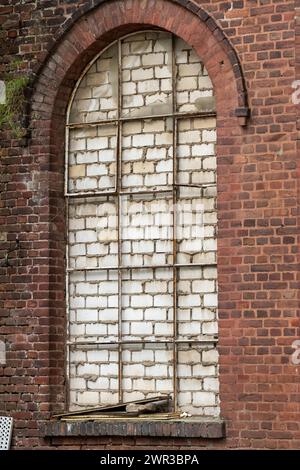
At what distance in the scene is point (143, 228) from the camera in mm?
13547

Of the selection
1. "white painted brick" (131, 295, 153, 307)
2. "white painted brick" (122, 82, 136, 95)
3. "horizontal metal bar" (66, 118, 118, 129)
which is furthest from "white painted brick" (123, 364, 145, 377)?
"white painted brick" (122, 82, 136, 95)

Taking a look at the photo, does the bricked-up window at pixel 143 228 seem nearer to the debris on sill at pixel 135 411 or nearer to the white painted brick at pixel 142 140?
the white painted brick at pixel 142 140

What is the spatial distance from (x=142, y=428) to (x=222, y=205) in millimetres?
2334

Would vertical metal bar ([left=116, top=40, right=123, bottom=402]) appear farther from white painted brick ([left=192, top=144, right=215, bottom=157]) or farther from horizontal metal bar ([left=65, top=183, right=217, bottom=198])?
white painted brick ([left=192, top=144, right=215, bottom=157])

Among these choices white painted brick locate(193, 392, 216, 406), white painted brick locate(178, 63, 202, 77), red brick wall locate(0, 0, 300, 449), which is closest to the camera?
red brick wall locate(0, 0, 300, 449)

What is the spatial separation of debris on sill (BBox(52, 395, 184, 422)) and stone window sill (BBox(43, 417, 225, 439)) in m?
0.06

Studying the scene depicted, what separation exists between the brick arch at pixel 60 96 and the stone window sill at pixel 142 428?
1.19 feet

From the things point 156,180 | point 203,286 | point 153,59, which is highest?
point 153,59

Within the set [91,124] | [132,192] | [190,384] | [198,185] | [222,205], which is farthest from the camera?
[91,124]

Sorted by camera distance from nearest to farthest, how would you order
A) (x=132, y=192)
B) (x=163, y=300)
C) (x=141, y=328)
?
(x=163, y=300) < (x=141, y=328) < (x=132, y=192)

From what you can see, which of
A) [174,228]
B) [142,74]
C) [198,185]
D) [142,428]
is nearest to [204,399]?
[142,428]

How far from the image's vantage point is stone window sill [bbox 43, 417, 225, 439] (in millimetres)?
12742

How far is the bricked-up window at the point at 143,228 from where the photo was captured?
13234 mm

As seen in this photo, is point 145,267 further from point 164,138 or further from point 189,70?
point 189,70
